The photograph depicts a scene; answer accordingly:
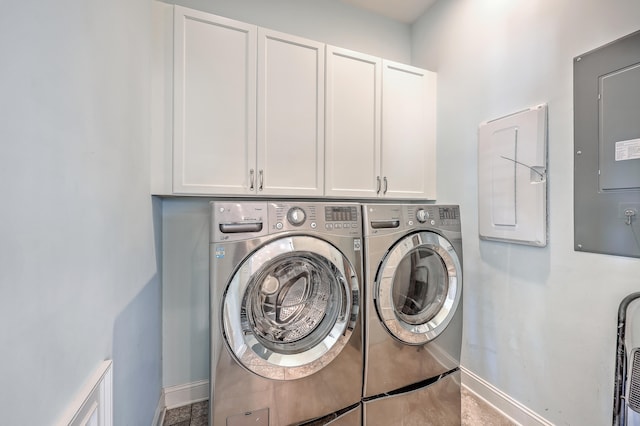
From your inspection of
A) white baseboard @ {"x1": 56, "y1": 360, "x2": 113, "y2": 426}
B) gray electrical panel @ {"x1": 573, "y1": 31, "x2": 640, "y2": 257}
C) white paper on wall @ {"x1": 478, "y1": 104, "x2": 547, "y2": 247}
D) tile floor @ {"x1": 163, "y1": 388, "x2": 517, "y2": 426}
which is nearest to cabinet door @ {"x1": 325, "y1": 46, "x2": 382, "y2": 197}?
white paper on wall @ {"x1": 478, "y1": 104, "x2": 547, "y2": 247}

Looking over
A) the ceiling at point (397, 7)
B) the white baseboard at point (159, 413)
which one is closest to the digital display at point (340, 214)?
the white baseboard at point (159, 413)

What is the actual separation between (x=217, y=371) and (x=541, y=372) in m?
1.70

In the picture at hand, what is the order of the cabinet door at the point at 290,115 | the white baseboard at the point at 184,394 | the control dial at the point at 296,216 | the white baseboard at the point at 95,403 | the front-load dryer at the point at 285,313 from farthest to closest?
the white baseboard at the point at 184,394, the cabinet door at the point at 290,115, the control dial at the point at 296,216, the front-load dryer at the point at 285,313, the white baseboard at the point at 95,403

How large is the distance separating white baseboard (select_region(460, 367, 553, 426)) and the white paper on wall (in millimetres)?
954

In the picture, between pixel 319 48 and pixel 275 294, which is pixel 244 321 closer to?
pixel 275 294

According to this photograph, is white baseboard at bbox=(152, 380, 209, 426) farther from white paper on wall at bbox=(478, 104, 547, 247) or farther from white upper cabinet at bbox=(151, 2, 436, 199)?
white paper on wall at bbox=(478, 104, 547, 247)

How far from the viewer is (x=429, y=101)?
2.09m

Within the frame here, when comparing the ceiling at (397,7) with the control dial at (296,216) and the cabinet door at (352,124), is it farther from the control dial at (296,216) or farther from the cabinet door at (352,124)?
the control dial at (296,216)

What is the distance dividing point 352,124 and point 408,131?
19.7 inches

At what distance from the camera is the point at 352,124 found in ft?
6.02

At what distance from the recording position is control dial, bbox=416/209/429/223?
4.72 feet

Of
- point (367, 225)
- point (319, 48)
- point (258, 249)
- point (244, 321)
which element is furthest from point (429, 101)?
point (244, 321)

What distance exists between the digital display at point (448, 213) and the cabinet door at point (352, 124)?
1.70 ft

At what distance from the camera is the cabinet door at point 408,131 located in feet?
6.38
